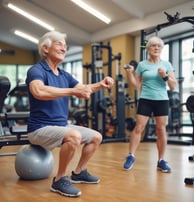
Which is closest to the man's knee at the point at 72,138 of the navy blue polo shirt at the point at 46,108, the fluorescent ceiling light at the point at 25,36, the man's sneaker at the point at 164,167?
the navy blue polo shirt at the point at 46,108

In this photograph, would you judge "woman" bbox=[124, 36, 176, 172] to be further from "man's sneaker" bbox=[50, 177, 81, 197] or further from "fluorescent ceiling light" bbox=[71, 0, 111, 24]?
"fluorescent ceiling light" bbox=[71, 0, 111, 24]

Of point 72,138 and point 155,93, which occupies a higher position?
point 155,93

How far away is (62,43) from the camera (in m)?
2.45

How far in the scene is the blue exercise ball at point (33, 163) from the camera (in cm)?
265

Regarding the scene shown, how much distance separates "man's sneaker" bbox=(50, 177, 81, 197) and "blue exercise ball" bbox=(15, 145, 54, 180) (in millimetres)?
374

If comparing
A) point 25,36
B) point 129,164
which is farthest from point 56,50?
point 25,36

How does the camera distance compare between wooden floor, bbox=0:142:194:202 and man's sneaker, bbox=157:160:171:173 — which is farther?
man's sneaker, bbox=157:160:171:173

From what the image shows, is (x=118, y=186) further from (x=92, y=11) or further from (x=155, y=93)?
(x=92, y=11)

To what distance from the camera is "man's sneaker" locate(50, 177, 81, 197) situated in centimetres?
220

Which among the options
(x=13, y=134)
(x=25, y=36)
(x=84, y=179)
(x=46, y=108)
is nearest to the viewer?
(x=46, y=108)

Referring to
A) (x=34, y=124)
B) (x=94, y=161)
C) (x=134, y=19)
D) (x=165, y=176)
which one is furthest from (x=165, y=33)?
(x=34, y=124)

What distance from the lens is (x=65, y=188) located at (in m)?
2.23

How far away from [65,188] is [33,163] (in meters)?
0.52

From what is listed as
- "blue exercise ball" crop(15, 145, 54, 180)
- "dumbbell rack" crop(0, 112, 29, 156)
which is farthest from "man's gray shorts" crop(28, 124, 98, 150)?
"dumbbell rack" crop(0, 112, 29, 156)
